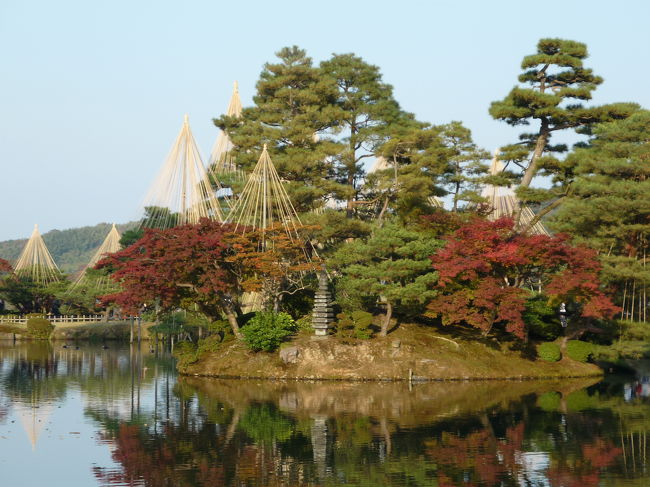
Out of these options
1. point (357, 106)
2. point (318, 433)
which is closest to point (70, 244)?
point (357, 106)

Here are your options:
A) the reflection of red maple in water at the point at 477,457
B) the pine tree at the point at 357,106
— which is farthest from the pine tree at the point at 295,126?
the reflection of red maple in water at the point at 477,457

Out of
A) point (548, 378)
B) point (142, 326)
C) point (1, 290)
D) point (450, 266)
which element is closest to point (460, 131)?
point (450, 266)

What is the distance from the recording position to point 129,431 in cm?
2661

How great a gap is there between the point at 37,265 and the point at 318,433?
7050 cm

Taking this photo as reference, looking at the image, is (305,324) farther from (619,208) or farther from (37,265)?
(37,265)

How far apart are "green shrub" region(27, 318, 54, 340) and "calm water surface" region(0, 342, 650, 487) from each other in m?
36.3

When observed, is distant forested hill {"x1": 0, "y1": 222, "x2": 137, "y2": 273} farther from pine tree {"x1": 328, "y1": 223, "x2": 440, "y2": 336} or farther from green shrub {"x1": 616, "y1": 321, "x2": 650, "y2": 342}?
green shrub {"x1": 616, "y1": 321, "x2": 650, "y2": 342}

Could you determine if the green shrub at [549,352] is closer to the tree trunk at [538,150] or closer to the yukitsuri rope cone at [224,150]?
the tree trunk at [538,150]

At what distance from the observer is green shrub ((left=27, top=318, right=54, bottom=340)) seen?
76688mm

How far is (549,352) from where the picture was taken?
43.4m

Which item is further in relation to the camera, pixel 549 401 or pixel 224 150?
pixel 224 150

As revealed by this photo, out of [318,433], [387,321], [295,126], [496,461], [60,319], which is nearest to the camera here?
[496,461]

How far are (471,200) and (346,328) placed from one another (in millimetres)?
10964

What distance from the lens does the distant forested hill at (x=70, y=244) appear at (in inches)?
7288
